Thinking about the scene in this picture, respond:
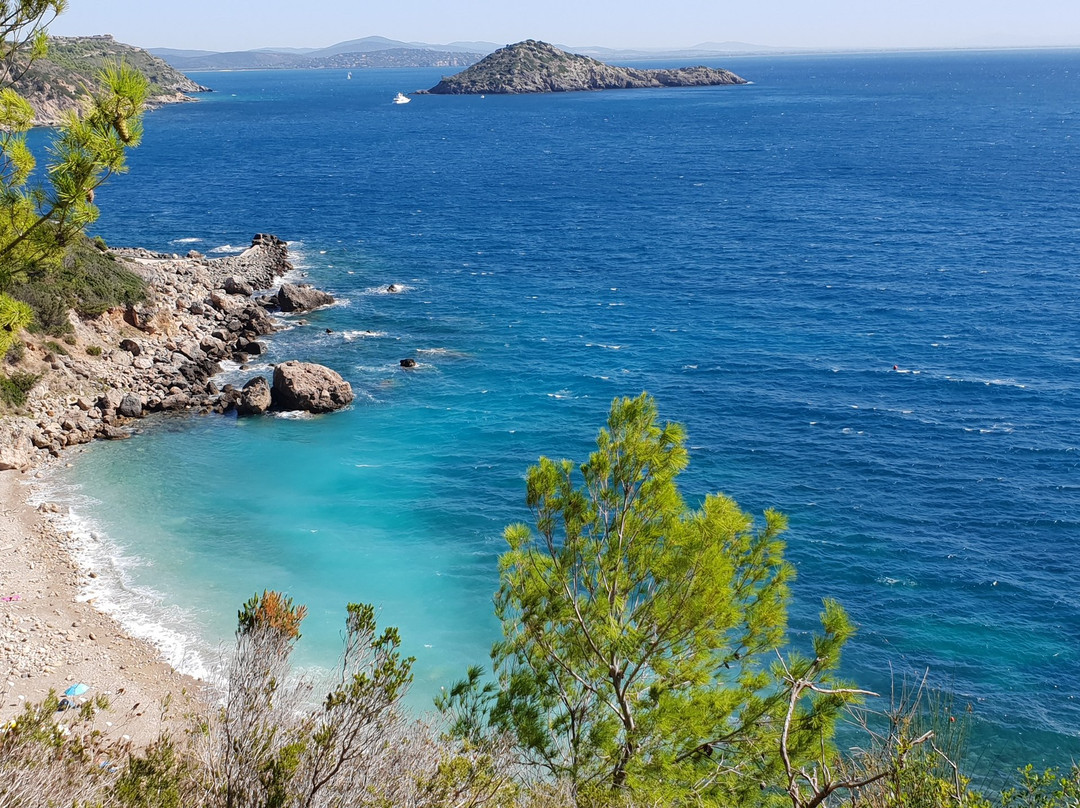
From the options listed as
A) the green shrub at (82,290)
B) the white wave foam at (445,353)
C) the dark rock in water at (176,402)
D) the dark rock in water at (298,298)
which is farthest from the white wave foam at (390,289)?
the dark rock in water at (176,402)

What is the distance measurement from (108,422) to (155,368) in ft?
21.9

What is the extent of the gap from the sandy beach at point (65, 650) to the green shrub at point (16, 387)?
11.2 metres

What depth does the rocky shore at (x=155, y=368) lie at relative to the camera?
144 feet

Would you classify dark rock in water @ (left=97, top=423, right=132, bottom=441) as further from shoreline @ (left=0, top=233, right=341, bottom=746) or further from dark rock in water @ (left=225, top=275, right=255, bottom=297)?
dark rock in water @ (left=225, top=275, right=255, bottom=297)

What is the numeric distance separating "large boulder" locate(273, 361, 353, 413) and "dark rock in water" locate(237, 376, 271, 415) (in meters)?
0.61

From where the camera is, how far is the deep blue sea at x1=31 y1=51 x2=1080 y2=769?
104 ft

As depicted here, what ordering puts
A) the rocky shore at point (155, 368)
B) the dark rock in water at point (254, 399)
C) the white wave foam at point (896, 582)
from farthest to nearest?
the dark rock in water at point (254, 399)
the rocky shore at point (155, 368)
the white wave foam at point (896, 582)

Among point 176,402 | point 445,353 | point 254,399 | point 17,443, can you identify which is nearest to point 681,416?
point 445,353

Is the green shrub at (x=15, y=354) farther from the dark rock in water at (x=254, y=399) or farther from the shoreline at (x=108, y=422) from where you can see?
the dark rock in water at (x=254, y=399)

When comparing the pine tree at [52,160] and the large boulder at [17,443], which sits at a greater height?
the pine tree at [52,160]

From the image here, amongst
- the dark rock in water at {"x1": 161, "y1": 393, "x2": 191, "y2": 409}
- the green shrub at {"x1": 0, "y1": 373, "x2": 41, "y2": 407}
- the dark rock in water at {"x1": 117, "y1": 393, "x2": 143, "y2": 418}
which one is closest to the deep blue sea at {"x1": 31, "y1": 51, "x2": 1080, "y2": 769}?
the dark rock in water at {"x1": 117, "y1": 393, "x2": 143, "y2": 418}

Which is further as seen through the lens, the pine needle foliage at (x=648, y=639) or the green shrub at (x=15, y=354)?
the green shrub at (x=15, y=354)

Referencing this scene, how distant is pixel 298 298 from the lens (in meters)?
64.6

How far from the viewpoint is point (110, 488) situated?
39562 mm
